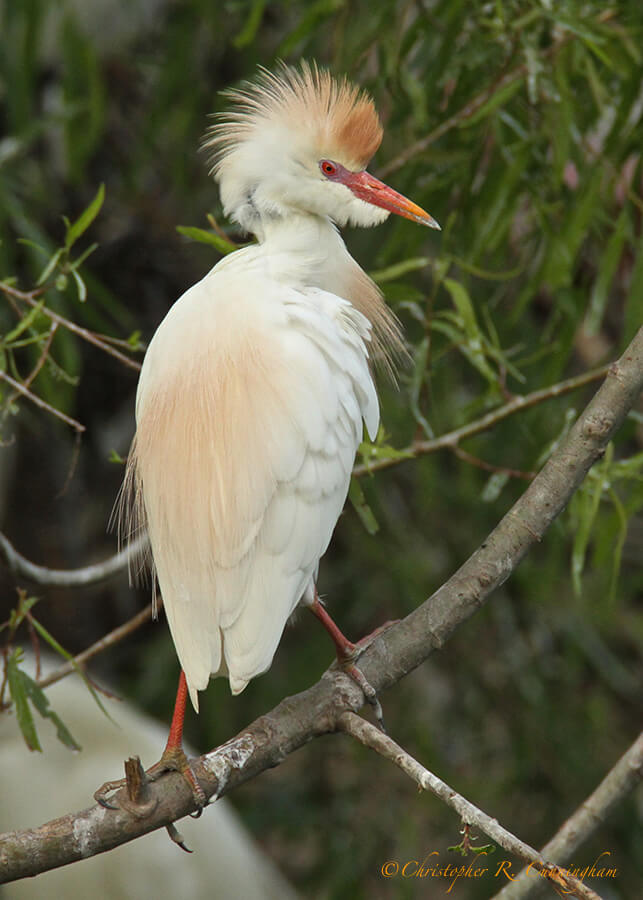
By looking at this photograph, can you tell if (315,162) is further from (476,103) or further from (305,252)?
(476,103)

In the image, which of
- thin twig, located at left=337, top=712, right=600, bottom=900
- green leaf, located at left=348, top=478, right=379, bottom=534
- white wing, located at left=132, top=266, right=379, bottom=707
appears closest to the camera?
thin twig, located at left=337, top=712, right=600, bottom=900

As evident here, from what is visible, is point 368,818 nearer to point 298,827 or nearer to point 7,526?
point 298,827

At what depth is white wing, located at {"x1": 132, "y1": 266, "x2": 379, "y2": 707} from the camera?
94 centimetres

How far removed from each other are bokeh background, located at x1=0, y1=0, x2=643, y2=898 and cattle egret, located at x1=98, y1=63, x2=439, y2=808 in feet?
0.84

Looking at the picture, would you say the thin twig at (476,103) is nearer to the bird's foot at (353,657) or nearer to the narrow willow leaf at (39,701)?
the bird's foot at (353,657)

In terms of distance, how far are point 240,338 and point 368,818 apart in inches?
66.1

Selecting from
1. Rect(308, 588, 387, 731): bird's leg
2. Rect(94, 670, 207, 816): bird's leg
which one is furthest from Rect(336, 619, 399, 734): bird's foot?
Rect(94, 670, 207, 816): bird's leg

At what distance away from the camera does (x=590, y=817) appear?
110cm

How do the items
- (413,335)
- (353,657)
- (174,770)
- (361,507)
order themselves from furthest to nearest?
(413,335)
(361,507)
(353,657)
(174,770)

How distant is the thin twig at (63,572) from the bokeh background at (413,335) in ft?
0.77

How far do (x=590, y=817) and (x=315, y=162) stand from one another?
717 mm

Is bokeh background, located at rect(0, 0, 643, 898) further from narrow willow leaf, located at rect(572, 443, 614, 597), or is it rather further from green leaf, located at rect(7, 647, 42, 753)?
green leaf, located at rect(7, 647, 42, 753)

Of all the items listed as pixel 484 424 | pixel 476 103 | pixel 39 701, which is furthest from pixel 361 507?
pixel 476 103

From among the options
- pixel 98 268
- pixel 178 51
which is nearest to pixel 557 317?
pixel 178 51
